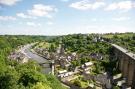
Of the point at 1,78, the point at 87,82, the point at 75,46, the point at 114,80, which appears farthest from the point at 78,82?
the point at 75,46

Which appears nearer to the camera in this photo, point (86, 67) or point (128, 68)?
point (128, 68)

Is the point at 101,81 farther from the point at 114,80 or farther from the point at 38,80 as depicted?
the point at 38,80

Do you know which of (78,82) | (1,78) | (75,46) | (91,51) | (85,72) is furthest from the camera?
(75,46)

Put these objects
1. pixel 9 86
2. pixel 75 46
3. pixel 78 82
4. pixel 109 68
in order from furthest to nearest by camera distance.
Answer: pixel 75 46 → pixel 109 68 → pixel 78 82 → pixel 9 86

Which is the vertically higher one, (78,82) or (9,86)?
(9,86)

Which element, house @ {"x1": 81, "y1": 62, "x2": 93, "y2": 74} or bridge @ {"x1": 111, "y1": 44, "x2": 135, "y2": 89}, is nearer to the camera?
bridge @ {"x1": 111, "y1": 44, "x2": 135, "y2": 89}

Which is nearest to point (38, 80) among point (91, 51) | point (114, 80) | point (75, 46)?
point (114, 80)

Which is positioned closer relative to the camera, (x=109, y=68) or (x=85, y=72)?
(x=85, y=72)

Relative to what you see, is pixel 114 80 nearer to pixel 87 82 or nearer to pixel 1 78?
pixel 87 82

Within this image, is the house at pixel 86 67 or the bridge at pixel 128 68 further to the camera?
the house at pixel 86 67
